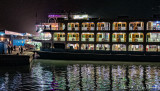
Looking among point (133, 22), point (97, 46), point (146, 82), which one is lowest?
point (146, 82)

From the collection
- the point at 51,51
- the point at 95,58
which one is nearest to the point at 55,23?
the point at 51,51

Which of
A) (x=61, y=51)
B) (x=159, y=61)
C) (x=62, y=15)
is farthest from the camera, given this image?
(x=62, y=15)

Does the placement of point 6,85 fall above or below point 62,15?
below

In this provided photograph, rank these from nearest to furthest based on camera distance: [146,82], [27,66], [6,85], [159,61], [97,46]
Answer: [6,85] → [146,82] → [27,66] → [159,61] → [97,46]

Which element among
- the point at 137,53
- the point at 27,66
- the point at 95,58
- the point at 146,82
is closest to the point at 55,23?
the point at 95,58

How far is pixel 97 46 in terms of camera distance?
51.8 meters

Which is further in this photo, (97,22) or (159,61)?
(97,22)

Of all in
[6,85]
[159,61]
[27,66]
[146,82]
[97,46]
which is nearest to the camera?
[6,85]

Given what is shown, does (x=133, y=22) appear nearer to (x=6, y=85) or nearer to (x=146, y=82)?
(x=146, y=82)

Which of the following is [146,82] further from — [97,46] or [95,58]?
[97,46]

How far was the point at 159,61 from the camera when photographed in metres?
44.4

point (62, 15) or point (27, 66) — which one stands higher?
point (62, 15)

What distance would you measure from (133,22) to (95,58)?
12733mm

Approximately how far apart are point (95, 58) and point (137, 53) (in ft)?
30.2
